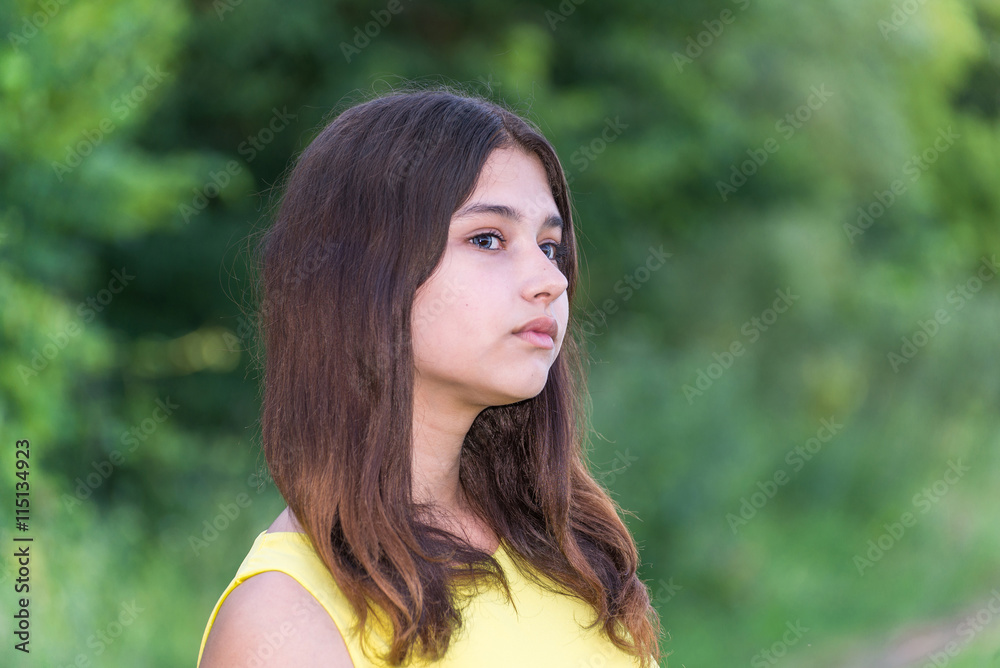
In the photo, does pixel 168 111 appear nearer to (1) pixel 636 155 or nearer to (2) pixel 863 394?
(1) pixel 636 155

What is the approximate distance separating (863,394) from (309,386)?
8.25 m

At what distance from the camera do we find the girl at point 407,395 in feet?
4.80

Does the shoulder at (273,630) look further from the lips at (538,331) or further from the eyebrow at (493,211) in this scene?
the eyebrow at (493,211)

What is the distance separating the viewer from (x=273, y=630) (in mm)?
1374

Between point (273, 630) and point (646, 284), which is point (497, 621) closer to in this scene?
point (273, 630)

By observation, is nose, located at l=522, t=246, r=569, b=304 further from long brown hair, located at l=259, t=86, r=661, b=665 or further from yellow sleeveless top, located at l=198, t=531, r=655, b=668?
yellow sleeveless top, located at l=198, t=531, r=655, b=668

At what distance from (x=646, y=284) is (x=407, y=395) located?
7.68 m

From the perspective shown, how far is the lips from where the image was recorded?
1.63 m

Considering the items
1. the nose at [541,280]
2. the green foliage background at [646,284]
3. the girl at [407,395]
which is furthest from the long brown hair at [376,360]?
the green foliage background at [646,284]

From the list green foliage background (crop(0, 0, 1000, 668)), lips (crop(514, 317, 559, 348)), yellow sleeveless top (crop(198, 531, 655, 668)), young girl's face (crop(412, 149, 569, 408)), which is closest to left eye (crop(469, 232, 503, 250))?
young girl's face (crop(412, 149, 569, 408))

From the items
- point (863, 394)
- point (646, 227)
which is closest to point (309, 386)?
point (646, 227)

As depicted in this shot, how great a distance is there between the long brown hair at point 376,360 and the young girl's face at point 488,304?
0.03m

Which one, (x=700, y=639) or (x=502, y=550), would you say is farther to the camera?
(x=700, y=639)

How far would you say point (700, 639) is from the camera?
569 centimetres
